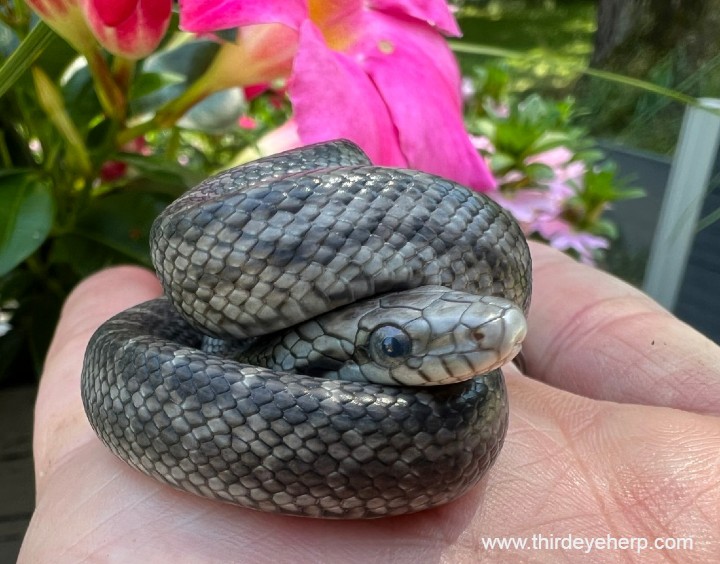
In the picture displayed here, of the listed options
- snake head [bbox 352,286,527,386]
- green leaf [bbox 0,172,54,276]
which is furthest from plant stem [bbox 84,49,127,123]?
snake head [bbox 352,286,527,386]

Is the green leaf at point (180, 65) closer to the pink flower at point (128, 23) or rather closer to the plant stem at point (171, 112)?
the plant stem at point (171, 112)

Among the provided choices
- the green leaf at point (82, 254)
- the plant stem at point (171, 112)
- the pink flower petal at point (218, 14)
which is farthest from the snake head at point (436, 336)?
the green leaf at point (82, 254)

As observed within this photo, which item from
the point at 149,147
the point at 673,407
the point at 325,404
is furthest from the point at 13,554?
the point at 673,407

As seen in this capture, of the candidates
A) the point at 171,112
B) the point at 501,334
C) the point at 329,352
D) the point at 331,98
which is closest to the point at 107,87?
the point at 171,112

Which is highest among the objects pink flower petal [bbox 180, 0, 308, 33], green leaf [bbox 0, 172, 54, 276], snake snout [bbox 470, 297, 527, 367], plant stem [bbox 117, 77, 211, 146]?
pink flower petal [bbox 180, 0, 308, 33]

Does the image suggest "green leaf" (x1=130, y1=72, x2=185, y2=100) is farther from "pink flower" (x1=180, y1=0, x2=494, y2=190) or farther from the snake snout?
the snake snout

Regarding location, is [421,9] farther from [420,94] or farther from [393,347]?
[393,347]
